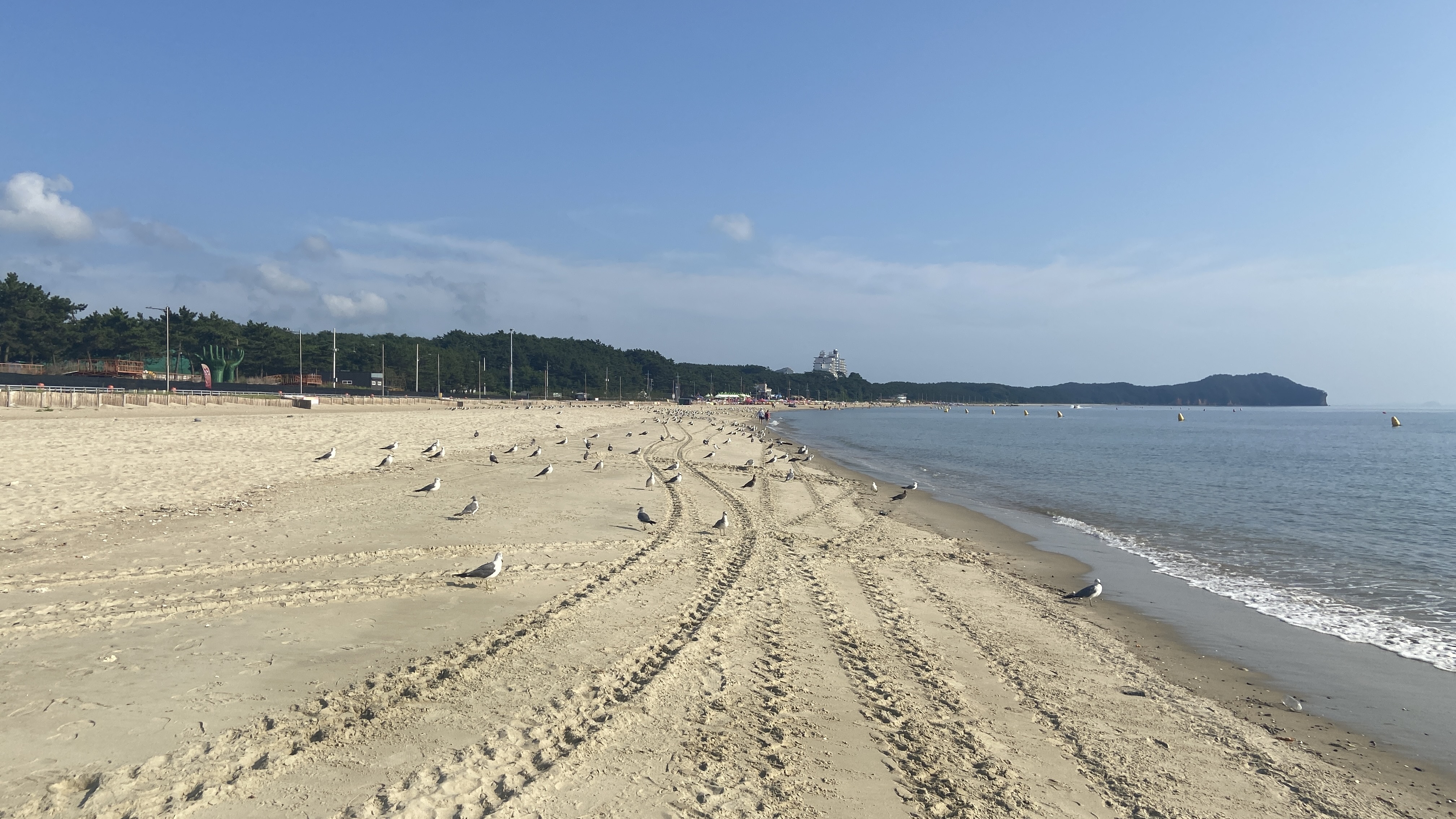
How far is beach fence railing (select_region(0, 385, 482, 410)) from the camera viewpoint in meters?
36.2

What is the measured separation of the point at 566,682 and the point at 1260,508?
23881 mm

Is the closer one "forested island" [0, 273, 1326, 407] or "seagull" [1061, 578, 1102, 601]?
"seagull" [1061, 578, 1102, 601]

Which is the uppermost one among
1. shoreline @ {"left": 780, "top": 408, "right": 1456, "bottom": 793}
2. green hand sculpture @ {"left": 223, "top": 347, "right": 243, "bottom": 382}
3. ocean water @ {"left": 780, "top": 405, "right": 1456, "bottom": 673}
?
green hand sculpture @ {"left": 223, "top": 347, "right": 243, "bottom": 382}

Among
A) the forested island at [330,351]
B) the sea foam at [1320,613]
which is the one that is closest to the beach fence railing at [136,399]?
the forested island at [330,351]

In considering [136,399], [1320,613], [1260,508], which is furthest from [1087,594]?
[136,399]

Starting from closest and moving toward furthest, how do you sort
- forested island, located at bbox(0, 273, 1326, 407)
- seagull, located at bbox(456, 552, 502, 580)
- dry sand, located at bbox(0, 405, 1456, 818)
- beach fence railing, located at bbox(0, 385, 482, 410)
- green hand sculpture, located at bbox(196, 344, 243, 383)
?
dry sand, located at bbox(0, 405, 1456, 818)
seagull, located at bbox(456, 552, 502, 580)
beach fence railing, located at bbox(0, 385, 482, 410)
forested island, located at bbox(0, 273, 1326, 407)
green hand sculpture, located at bbox(196, 344, 243, 383)

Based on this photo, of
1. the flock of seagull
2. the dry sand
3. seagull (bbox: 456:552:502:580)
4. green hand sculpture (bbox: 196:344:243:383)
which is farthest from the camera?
green hand sculpture (bbox: 196:344:243:383)

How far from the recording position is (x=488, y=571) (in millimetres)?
9133

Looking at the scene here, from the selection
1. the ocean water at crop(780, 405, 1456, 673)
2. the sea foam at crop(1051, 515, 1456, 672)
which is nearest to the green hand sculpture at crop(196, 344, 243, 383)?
the ocean water at crop(780, 405, 1456, 673)

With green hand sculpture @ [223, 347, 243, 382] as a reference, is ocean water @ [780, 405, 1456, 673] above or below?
below

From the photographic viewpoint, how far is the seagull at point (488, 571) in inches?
358

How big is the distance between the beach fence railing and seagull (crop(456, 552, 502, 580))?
40194 mm

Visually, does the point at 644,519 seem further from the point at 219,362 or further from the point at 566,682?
the point at 219,362

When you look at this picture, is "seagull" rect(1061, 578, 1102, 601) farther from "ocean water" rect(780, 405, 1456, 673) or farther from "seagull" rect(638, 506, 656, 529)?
"seagull" rect(638, 506, 656, 529)
